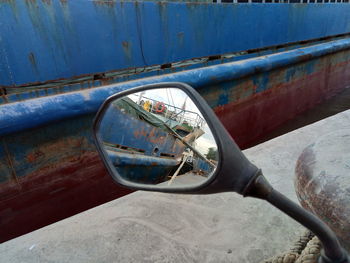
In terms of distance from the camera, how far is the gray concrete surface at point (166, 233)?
56.6 inches

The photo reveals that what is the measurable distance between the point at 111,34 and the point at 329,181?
2.59 meters

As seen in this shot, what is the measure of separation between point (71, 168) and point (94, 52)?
122cm

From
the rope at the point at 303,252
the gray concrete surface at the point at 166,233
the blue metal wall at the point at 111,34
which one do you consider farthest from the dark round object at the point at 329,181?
the blue metal wall at the point at 111,34

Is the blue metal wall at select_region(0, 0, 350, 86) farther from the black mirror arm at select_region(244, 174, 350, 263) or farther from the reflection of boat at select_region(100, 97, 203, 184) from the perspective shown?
the black mirror arm at select_region(244, 174, 350, 263)

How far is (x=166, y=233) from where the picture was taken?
62.5 inches

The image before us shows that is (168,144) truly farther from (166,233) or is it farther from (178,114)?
(166,233)

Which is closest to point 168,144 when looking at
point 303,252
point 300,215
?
point 300,215

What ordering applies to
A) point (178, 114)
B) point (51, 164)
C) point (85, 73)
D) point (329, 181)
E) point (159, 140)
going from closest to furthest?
point (178, 114) < point (329, 181) < point (159, 140) < point (51, 164) < point (85, 73)

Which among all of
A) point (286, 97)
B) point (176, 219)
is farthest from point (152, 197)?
point (286, 97)

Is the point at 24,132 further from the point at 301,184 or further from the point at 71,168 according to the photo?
the point at 301,184

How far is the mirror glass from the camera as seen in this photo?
740 mm

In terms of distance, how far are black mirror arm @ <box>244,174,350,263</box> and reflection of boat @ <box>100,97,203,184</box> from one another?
254mm

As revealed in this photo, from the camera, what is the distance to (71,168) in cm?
269

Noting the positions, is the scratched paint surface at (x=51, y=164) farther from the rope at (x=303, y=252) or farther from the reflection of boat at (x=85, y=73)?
the rope at (x=303, y=252)
